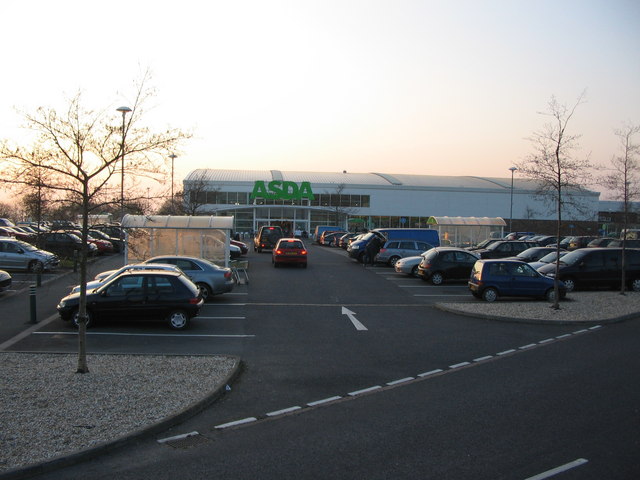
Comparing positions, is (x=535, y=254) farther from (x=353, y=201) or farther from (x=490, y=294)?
(x=353, y=201)

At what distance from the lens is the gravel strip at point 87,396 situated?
6.54 m

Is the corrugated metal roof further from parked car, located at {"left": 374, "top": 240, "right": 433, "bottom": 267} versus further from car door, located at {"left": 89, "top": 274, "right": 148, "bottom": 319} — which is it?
car door, located at {"left": 89, "top": 274, "right": 148, "bottom": 319}

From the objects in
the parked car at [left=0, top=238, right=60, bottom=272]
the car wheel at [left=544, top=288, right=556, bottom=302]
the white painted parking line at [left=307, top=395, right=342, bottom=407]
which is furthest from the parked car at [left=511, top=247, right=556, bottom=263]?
the parked car at [left=0, top=238, right=60, bottom=272]

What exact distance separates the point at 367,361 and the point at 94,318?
704cm

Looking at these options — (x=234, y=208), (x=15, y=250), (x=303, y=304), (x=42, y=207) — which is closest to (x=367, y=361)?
(x=42, y=207)

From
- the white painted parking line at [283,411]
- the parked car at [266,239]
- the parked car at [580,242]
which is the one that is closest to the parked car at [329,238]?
the parked car at [266,239]

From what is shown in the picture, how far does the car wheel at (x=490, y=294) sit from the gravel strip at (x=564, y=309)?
0.69 feet

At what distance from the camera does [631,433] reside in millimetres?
6914

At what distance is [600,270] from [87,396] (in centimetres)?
1955


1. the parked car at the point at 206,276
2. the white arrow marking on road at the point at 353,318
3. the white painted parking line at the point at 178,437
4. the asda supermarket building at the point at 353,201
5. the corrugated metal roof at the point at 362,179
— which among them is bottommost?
the white painted parking line at the point at 178,437

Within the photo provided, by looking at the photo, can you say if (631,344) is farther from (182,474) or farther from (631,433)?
(182,474)

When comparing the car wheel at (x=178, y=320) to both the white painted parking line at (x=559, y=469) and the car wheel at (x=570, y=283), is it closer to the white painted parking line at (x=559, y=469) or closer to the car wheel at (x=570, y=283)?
the white painted parking line at (x=559, y=469)

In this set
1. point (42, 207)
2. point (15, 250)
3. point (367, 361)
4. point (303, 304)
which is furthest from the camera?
point (15, 250)

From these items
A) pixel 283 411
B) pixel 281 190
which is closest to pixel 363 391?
pixel 283 411
